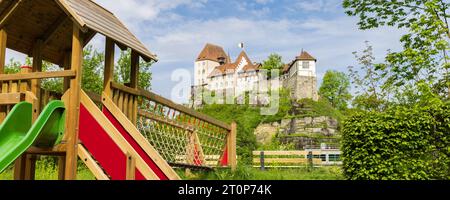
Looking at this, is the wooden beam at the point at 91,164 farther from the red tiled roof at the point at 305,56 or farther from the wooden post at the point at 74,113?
the red tiled roof at the point at 305,56

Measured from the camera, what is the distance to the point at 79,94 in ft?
15.6

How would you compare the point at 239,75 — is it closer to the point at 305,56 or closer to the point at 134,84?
the point at 305,56

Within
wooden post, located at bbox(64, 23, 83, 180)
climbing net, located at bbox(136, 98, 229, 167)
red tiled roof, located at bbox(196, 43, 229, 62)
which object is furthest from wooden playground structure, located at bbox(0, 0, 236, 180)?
red tiled roof, located at bbox(196, 43, 229, 62)

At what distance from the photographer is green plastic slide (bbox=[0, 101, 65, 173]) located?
4.46 meters

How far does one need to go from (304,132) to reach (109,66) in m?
35.7

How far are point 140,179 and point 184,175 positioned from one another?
5931 millimetres

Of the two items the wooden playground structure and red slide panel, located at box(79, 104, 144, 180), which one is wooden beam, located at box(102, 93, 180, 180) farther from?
red slide panel, located at box(79, 104, 144, 180)

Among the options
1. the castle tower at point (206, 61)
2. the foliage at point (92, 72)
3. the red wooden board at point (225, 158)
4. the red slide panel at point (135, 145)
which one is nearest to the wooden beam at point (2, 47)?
the red slide panel at point (135, 145)

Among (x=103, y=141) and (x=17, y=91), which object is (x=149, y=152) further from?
(x=17, y=91)

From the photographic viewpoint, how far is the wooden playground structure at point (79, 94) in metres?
4.61

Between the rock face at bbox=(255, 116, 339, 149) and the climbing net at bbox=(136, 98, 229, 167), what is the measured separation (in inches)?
→ 1089

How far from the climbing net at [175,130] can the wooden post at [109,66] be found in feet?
5.32
